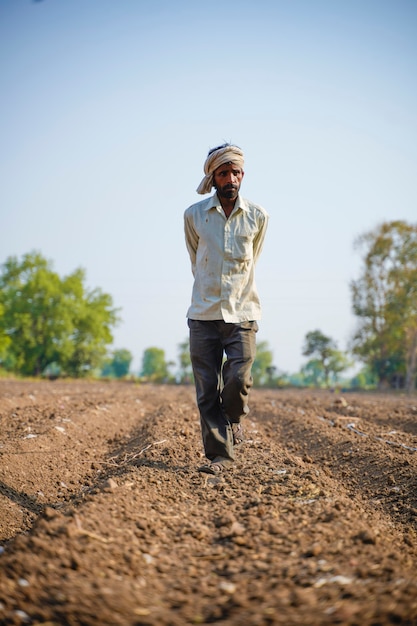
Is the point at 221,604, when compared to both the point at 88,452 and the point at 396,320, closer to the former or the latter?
the point at 88,452

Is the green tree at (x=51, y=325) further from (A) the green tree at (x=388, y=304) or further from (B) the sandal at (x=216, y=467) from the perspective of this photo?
(B) the sandal at (x=216, y=467)

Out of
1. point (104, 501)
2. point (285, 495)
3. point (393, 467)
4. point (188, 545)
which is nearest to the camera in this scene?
point (188, 545)

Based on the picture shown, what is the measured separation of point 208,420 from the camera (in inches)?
172

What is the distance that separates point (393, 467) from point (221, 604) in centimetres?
323

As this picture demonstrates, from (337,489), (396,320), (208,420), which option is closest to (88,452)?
(208,420)

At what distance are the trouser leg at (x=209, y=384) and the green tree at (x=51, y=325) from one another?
38.8 metres

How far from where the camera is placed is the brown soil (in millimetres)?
1965

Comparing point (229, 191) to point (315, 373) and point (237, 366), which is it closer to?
point (237, 366)

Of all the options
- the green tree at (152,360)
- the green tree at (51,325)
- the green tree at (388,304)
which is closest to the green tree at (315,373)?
the green tree at (388,304)

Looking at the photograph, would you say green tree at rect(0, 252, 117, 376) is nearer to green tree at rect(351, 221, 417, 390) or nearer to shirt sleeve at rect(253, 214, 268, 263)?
green tree at rect(351, 221, 417, 390)

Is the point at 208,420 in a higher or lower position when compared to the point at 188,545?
higher

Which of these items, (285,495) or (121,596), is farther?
(285,495)

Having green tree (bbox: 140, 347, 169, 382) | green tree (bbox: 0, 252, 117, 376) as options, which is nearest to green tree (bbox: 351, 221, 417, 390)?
green tree (bbox: 0, 252, 117, 376)

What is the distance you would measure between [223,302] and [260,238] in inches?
27.9
